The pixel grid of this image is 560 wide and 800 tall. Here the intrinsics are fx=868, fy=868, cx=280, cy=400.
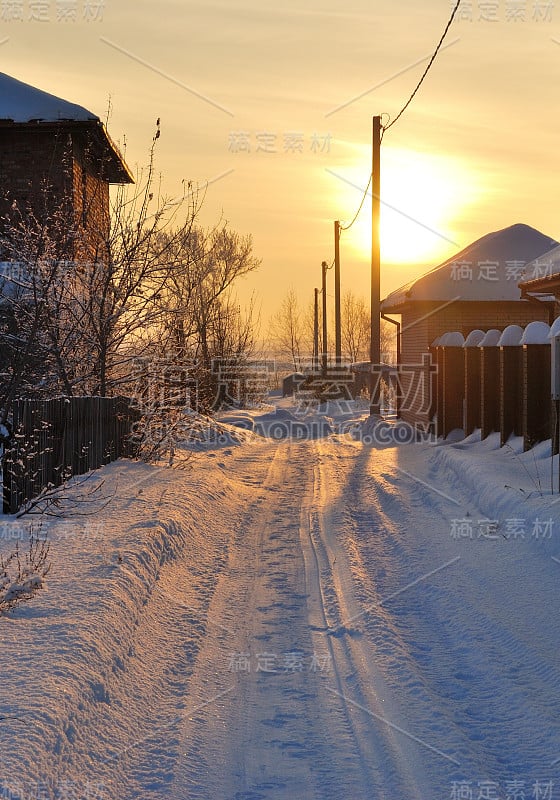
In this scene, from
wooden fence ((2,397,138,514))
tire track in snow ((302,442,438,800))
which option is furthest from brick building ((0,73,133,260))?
tire track in snow ((302,442,438,800))

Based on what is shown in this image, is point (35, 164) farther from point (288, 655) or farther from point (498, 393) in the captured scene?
point (288, 655)

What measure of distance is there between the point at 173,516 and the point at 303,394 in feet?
125

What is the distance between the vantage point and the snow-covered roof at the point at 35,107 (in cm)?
2073

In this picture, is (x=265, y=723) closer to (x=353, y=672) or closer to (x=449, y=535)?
(x=353, y=672)

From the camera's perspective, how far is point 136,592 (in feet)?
22.6

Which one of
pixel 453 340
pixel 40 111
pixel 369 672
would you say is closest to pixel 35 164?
pixel 40 111

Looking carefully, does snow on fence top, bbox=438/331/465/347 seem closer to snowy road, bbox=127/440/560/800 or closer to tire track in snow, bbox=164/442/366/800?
snowy road, bbox=127/440/560/800

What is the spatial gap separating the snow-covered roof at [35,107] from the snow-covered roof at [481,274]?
9846 millimetres

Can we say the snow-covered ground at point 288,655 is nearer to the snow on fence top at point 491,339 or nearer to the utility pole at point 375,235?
the snow on fence top at point 491,339

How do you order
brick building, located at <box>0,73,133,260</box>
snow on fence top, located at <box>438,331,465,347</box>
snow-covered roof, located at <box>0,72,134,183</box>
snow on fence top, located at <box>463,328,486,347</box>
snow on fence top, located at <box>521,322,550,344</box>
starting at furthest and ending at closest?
snow-covered roof, located at <box>0,72,134,183</box> → brick building, located at <box>0,73,133,260</box> → snow on fence top, located at <box>438,331,465,347</box> → snow on fence top, located at <box>463,328,486,347</box> → snow on fence top, located at <box>521,322,550,344</box>

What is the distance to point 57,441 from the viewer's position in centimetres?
1086

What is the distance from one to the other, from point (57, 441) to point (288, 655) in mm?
5968

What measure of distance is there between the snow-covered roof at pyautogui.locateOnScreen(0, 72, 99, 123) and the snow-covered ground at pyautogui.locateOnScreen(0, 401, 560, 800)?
12.7m

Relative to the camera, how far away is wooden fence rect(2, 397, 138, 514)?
9.46 meters
